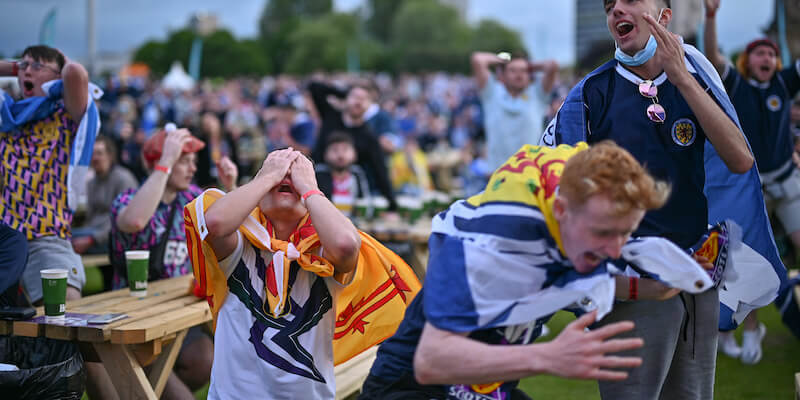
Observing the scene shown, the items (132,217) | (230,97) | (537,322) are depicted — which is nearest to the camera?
(537,322)

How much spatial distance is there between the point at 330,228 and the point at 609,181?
1028mm

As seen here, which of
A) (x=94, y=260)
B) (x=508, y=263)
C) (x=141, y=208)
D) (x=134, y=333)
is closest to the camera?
(x=508, y=263)

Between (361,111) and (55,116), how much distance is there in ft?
13.3

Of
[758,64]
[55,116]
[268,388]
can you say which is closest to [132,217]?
[55,116]

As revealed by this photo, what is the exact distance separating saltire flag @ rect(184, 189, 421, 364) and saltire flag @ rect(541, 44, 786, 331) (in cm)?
74

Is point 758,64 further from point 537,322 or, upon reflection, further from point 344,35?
point 344,35

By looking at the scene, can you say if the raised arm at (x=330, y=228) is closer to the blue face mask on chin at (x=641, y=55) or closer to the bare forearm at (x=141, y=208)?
the blue face mask on chin at (x=641, y=55)

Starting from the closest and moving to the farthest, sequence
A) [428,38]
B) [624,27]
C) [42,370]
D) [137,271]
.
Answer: [624,27] < [42,370] < [137,271] < [428,38]

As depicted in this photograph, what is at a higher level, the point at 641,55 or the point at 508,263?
the point at 641,55

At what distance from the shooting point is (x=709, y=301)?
8.35 ft

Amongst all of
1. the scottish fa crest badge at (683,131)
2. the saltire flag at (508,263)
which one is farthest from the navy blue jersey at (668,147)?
the saltire flag at (508,263)

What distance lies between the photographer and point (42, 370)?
9.59 feet

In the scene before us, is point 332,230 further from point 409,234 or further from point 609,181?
point 409,234

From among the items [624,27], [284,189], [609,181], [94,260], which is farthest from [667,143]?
[94,260]
